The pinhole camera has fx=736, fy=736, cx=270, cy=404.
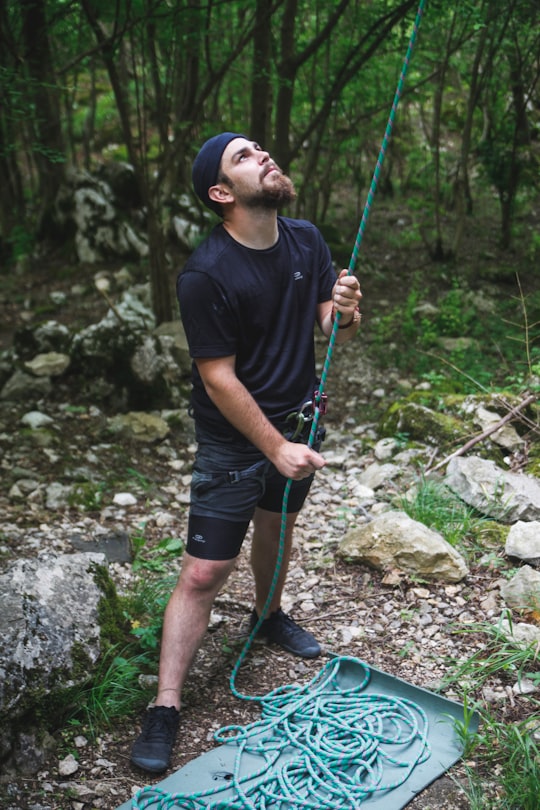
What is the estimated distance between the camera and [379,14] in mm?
6777

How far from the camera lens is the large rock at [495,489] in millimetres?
3826

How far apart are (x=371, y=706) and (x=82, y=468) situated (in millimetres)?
2923

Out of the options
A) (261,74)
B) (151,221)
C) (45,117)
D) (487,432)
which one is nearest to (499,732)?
(487,432)

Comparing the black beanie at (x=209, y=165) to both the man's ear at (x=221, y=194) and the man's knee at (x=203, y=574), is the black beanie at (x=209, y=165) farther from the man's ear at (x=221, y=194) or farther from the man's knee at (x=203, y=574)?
the man's knee at (x=203, y=574)

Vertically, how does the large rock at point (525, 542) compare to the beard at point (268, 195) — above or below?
below

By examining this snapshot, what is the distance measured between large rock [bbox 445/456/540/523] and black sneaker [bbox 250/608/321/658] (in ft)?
4.30

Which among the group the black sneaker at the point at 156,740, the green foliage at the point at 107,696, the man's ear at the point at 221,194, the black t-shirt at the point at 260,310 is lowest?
the green foliage at the point at 107,696

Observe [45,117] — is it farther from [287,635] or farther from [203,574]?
[203,574]

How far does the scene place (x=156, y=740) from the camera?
8.15ft

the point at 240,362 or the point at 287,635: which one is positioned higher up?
the point at 240,362

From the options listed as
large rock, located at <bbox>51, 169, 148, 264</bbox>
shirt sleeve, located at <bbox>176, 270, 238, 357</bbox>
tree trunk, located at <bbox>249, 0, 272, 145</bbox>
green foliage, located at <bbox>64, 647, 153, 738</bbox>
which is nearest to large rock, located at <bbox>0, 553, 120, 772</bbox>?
green foliage, located at <bbox>64, 647, 153, 738</bbox>

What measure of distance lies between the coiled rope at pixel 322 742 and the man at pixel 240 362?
128mm

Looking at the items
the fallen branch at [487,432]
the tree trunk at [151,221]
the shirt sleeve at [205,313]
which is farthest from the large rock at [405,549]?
the tree trunk at [151,221]

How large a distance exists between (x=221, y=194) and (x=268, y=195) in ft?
0.55
